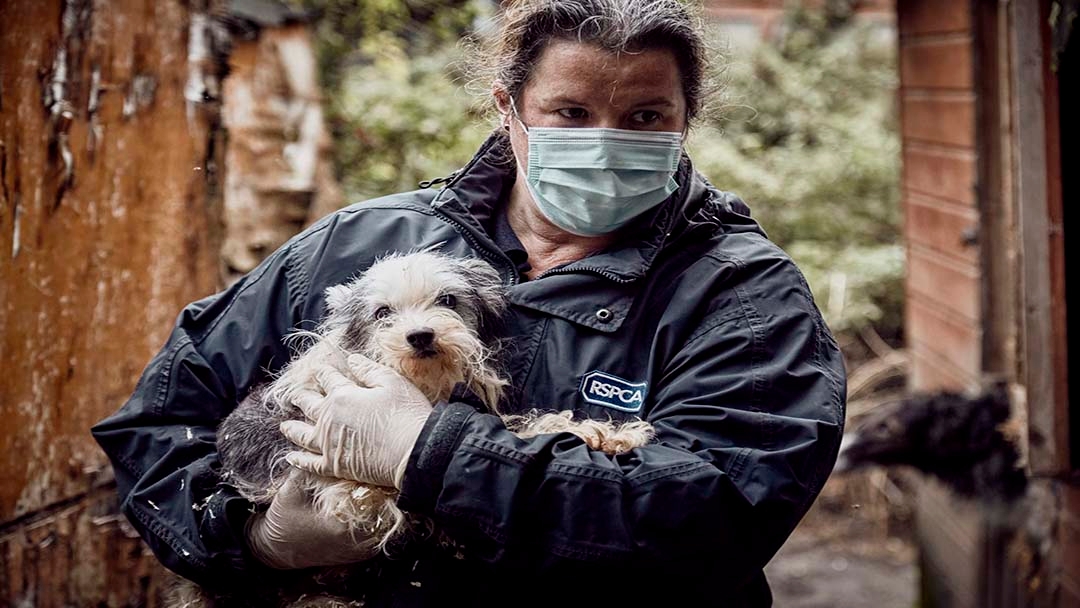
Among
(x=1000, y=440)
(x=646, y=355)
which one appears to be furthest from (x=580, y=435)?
(x=1000, y=440)

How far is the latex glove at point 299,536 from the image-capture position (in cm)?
251

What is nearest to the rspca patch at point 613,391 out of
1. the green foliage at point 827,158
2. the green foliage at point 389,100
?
the green foliage at point 389,100

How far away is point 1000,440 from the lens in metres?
5.75

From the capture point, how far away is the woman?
2.25 m

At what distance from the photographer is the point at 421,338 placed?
8.64ft

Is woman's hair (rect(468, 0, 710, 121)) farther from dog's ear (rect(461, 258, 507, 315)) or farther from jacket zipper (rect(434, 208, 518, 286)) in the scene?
dog's ear (rect(461, 258, 507, 315))

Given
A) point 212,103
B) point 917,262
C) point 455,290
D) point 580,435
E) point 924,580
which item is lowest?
point 924,580

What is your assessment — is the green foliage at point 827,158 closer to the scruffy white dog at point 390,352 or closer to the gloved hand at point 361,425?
the scruffy white dog at point 390,352

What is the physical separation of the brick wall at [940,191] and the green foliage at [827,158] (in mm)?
2707

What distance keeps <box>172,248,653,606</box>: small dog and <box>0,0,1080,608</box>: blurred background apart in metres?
0.68

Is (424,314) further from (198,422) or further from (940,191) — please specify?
(940,191)

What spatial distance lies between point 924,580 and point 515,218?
5969mm

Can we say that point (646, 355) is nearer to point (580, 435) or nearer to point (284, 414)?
point (580, 435)

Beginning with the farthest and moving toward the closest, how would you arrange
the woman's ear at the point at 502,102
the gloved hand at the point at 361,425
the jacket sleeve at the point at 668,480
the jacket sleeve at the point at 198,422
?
the woman's ear at the point at 502,102, the jacket sleeve at the point at 198,422, the gloved hand at the point at 361,425, the jacket sleeve at the point at 668,480
